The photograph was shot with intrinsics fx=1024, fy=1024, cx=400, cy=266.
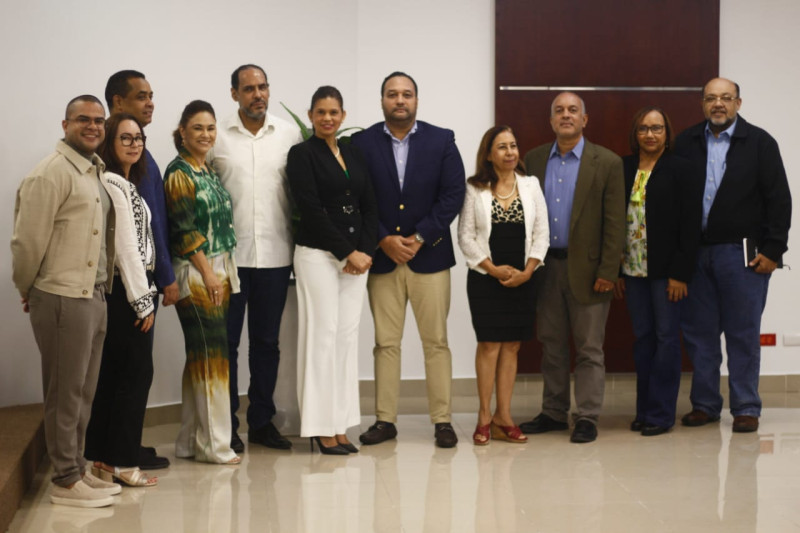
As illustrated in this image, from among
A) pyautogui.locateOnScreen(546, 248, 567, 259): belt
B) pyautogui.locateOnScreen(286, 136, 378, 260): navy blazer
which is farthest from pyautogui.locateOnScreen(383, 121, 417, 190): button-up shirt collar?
pyautogui.locateOnScreen(546, 248, 567, 259): belt

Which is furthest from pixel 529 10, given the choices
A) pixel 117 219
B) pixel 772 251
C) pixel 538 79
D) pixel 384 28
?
pixel 117 219

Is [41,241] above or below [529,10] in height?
below

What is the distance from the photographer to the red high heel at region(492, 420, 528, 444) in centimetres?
527

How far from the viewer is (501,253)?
5.18 m

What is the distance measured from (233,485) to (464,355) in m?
2.60

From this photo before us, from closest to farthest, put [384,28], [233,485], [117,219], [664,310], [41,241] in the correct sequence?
[41,241]
[117,219]
[233,485]
[664,310]
[384,28]

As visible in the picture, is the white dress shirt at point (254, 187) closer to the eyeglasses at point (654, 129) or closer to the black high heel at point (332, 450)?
the black high heel at point (332, 450)

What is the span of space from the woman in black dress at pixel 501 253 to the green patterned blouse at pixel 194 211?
4.12ft

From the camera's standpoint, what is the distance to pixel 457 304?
6.68 meters

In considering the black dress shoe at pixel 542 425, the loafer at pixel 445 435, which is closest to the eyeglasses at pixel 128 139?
the loafer at pixel 445 435

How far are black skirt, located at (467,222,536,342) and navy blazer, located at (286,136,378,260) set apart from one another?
613mm

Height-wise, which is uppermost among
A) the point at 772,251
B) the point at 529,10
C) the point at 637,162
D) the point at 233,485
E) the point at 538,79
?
the point at 529,10

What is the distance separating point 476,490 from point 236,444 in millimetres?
1336

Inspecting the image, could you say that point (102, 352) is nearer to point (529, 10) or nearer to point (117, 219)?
point (117, 219)
